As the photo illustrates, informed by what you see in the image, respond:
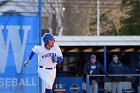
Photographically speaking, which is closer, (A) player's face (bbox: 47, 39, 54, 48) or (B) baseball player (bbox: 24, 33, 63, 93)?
(A) player's face (bbox: 47, 39, 54, 48)

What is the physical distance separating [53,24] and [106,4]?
22.7 ft

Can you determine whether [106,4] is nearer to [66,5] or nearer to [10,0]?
[66,5]

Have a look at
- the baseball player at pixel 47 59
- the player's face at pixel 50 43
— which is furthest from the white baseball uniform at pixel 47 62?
the player's face at pixel 50 43

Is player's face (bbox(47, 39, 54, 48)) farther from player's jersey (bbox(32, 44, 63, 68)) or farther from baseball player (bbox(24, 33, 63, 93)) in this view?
player's jersey (bbox(32, 44, 63, 68))

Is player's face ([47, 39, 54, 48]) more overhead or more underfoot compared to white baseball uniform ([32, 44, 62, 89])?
more overhead

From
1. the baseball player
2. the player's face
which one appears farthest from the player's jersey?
the player's face

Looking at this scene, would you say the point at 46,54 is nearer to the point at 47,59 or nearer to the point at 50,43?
the point at 47,59

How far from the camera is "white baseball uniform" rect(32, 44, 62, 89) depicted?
11398 millimetres

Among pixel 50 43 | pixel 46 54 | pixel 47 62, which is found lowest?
pixel 47 62

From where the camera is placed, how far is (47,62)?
37.5ft

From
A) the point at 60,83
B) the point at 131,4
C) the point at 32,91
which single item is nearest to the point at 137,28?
the point at 131,4

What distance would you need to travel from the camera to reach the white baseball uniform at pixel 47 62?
11.4 meters

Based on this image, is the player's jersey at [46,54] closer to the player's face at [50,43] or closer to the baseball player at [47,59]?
the baseball player at [47,59]

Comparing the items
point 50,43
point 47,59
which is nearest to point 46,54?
point 47,59
